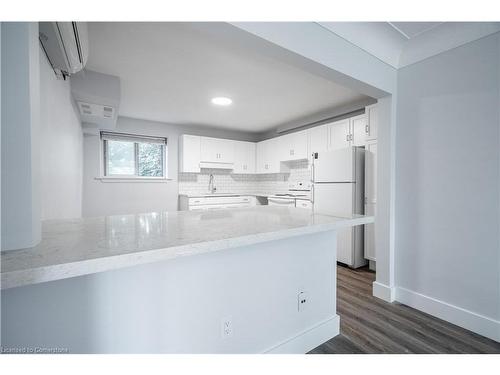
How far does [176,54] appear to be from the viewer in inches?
85.9

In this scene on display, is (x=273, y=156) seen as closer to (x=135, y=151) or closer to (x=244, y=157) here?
(x=244, y=157)

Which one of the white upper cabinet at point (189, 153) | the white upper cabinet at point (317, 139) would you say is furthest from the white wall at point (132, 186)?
the white upper cabinet at point (317, 139)

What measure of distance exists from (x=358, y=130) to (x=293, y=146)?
1.33m

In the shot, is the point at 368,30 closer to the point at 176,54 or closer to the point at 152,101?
the point at 176,54

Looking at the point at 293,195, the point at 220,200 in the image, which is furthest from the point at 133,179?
the point at 293,195

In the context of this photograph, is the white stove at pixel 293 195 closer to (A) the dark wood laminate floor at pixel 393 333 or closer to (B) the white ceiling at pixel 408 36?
(A) the dark wood laminate floor at pixel 393 333

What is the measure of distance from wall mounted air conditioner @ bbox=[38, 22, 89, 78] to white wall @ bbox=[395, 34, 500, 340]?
2.55 metres

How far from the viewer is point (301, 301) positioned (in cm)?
153

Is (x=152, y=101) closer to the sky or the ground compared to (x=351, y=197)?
closer to the sky

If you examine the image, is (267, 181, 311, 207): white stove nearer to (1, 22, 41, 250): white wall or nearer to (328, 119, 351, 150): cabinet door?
(328, 119, 351, 150): cabinet door

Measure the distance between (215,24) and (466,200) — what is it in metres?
2.15

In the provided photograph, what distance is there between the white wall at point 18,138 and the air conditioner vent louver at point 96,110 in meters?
2.33

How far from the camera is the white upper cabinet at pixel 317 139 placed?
12.5ft
